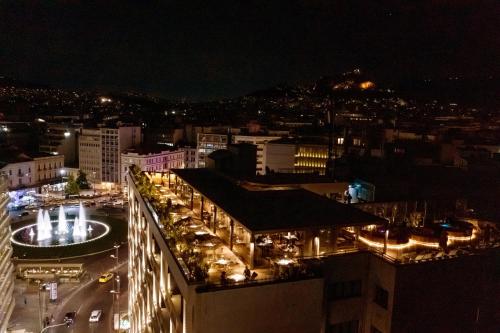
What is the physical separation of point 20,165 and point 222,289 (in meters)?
86.8

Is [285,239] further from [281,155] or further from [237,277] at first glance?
[281,155]

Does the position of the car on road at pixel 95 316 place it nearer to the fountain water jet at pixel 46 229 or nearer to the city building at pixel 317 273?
the city building at pixel 317 273

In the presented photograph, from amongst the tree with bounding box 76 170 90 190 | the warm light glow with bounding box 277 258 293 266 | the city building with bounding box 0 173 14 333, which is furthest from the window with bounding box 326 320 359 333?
the tree with bounding box 76 170 90 190

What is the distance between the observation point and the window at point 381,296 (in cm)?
1518

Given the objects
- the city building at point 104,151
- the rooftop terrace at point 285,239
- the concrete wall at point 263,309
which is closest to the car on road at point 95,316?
the rooftop terrace at point 285,239

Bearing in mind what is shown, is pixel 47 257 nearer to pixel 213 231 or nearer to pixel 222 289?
pixel 213 231

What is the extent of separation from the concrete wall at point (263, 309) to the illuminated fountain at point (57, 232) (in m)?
55.2

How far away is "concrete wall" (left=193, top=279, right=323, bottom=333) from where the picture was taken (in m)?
Answer: 12.0

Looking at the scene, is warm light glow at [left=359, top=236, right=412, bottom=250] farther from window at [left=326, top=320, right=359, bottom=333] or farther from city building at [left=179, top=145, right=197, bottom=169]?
city building at [left=179, top=145, right=197, bottom=169]

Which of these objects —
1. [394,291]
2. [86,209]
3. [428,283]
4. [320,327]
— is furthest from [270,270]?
[86,209]

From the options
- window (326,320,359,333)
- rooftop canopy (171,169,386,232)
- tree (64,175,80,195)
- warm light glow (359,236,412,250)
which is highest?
rooftop canopy (171,169,386,232)

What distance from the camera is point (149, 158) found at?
90.9m

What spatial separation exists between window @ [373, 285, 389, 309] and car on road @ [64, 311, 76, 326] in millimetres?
31977

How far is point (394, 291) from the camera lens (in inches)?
583
